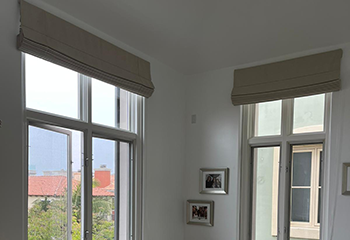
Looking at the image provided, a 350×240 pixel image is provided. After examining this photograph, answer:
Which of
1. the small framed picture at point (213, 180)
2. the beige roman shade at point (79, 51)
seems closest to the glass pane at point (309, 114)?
the small framed picture at point (213, 180)

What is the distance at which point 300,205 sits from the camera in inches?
146

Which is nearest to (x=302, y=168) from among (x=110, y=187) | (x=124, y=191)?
(x=124, y=191)

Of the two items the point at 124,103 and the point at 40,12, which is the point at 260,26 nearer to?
the point at 124,103

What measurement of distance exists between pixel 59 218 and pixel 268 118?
281 centimetres

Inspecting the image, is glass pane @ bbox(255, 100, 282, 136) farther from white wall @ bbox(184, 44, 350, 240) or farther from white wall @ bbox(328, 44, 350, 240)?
white wall @ bbox(328, 44, 350, 240)

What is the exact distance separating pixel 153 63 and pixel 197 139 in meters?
1.31

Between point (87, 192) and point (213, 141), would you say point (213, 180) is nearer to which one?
point (213, 141)

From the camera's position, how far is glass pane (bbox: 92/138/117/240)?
3.19 meters

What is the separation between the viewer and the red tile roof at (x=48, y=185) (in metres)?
2.60

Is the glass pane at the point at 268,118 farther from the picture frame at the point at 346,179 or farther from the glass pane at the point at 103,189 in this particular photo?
the glass pane at the point at 103,189

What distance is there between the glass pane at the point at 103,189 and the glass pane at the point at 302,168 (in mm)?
Answer: 2231

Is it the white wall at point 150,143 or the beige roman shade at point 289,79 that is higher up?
the beige roman shade at point 289,79

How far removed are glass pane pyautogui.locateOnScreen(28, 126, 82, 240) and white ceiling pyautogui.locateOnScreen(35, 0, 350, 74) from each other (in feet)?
3.99

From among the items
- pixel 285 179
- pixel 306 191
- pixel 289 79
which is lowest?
pixel 306 191
